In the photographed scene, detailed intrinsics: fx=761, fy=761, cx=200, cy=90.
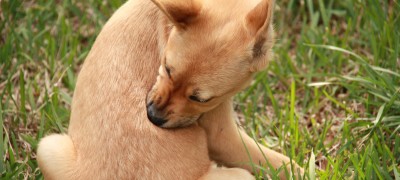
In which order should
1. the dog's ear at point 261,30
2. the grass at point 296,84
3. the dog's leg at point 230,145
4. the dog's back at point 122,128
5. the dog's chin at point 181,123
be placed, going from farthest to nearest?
the grass at point 296,84 → the dog's leg at point 230,145 → the dog's chin at point 181,123 → the dog's back at point 122,128 → the dog's ear at point 261,30

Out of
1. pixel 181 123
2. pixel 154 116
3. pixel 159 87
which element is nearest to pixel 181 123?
pixel 181 123

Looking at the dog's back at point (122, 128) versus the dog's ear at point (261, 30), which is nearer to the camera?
the dog's ear at point (261, 30)

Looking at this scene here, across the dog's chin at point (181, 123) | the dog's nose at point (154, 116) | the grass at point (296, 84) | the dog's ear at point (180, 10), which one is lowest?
the grass at point (296, 84)

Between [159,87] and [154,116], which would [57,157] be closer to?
[154,116]

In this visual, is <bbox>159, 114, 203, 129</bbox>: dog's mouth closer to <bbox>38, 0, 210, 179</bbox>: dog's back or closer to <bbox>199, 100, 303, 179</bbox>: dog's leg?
<bbox>38, 0, 210, 179</bbox>: dog's back

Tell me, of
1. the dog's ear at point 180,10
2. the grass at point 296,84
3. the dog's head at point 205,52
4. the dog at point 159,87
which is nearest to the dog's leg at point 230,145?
the dog at point 159,87

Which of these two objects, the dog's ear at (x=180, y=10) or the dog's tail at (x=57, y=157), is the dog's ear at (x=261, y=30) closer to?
the dog's ear at (x=180, y=10)
